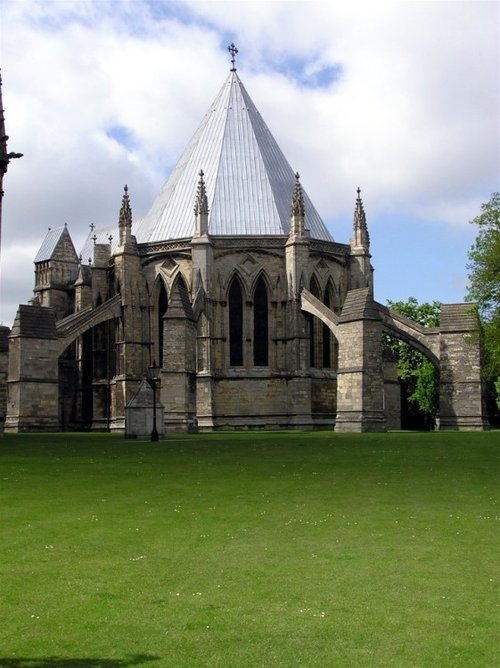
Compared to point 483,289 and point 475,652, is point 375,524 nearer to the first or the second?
point 475,652

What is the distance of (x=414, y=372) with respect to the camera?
72.1m

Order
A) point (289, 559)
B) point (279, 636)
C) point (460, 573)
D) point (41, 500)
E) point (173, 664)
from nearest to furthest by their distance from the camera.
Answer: point (173, 664) → point (279, 636) → point (460, 573) → point (289, 559) → point (41, 500)

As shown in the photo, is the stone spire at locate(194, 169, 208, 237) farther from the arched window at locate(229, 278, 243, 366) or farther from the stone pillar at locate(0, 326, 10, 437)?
the stone pillar at locate(0, 326, 10, 437)

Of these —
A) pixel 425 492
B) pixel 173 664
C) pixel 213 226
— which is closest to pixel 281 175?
pixel 213 226

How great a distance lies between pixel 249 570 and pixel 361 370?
3112 centimetres

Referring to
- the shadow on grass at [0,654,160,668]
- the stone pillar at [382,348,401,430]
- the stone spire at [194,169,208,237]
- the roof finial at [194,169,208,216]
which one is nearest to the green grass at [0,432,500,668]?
the shadow on grass at [0,654,160,668]

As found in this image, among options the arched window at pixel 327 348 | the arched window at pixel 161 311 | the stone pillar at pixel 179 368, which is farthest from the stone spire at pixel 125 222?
the arched window at pixel 327 348

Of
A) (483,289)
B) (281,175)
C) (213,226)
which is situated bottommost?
(483,289)

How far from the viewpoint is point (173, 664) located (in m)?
6.64

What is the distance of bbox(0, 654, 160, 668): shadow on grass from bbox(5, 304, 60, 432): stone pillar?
36.2m

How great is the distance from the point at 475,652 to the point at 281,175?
48122 millimetres

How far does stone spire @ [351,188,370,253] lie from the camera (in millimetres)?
51500

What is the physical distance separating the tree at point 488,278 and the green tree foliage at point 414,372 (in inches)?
1038

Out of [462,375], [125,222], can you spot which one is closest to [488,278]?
[462,375]
